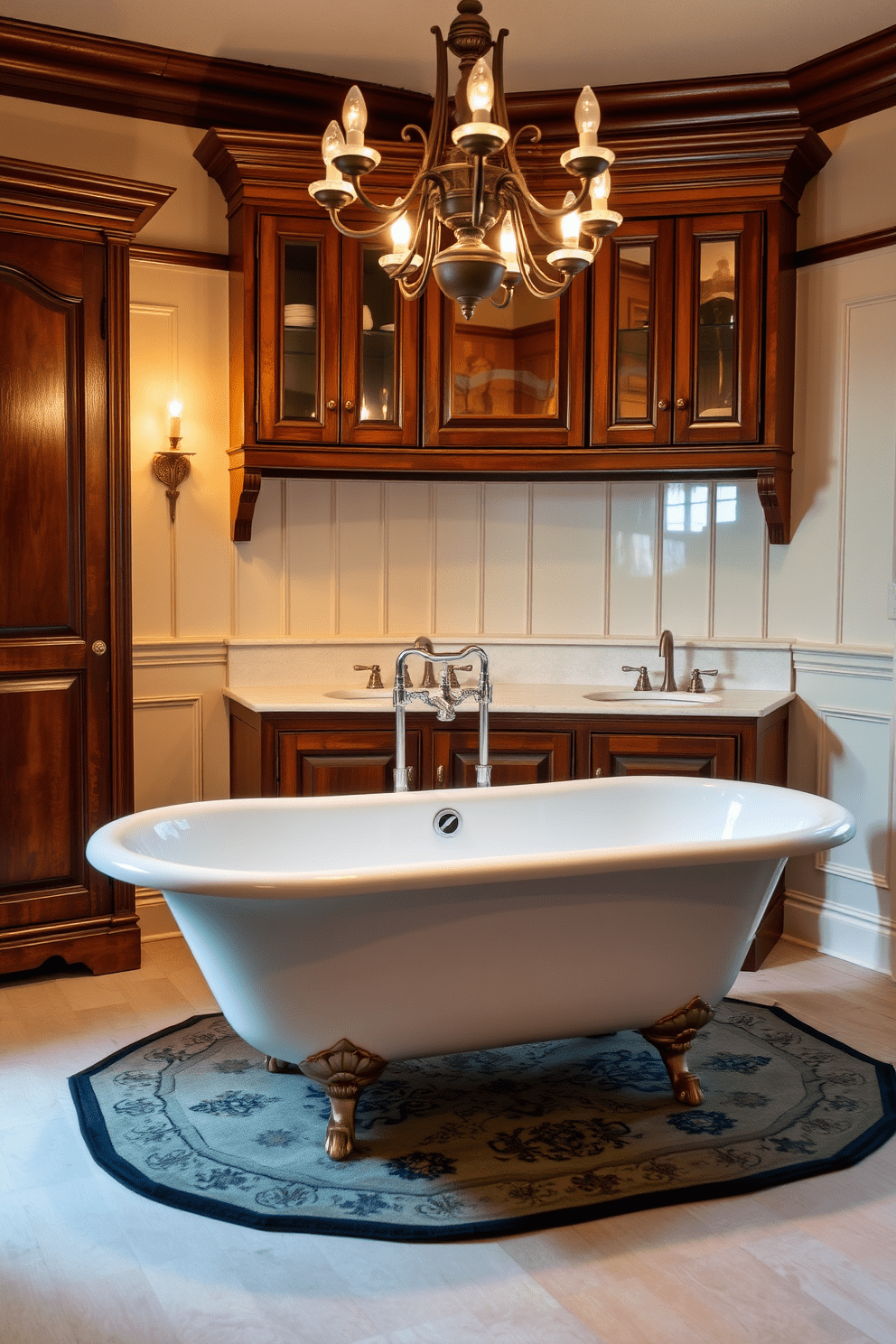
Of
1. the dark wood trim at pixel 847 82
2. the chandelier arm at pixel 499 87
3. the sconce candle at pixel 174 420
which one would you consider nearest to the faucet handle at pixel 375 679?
the sconce candle at pixel 174 420

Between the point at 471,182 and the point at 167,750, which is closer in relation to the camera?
the point at 471,182

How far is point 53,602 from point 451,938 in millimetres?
1648

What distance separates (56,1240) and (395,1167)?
63 cm

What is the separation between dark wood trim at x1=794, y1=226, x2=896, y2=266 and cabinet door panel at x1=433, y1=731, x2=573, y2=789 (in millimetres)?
1701

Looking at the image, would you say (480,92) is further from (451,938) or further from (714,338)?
(714,338)

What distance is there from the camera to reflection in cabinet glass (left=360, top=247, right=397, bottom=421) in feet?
11.9

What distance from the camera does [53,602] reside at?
3266mm

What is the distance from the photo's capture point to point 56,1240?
80.0 inches

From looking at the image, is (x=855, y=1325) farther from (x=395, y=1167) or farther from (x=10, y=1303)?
(x=10, y=1303)

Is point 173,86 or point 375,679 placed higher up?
point 173,86

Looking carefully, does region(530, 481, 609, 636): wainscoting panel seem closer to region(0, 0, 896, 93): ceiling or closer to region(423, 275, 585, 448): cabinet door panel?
region(423, 275, 585, 448): cabinet door panel

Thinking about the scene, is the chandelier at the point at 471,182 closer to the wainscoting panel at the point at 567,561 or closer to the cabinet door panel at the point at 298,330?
the cabinet door panel at the point at 298,330

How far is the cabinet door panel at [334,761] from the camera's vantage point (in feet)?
11.3

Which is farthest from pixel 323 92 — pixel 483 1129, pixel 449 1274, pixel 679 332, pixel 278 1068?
pixel 449 1274
